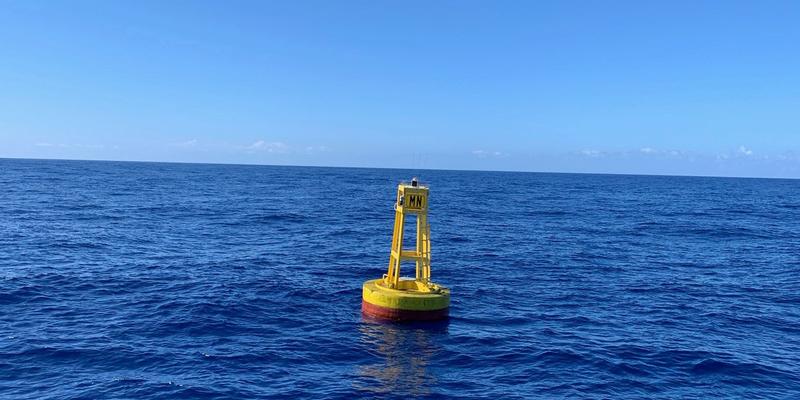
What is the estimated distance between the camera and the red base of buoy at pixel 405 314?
29688mm

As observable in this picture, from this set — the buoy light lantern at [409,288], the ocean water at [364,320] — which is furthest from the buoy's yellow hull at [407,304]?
the ocean water at [364,320]

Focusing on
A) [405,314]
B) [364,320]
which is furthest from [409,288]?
[364,320]

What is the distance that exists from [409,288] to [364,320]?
356 centimetres

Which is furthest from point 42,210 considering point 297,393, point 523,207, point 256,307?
point 523,207

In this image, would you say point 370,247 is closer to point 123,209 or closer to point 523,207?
point 123,209

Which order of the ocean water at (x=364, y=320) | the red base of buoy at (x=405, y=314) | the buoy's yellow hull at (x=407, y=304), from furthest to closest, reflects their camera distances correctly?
the red base of buoy at (x=405, y=314), the buoy's yellow hull at (x=407, y=304), the ocean water at (x=364, y=320)

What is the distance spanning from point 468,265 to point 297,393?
26.0 meters

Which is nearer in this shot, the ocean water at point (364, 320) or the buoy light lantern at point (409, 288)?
the ocean water at point (364, 320)

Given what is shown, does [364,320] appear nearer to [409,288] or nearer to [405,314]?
[405,314]

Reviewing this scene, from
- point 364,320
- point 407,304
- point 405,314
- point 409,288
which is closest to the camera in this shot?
point 407,304

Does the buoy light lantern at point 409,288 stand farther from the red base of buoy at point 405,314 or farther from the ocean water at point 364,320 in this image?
the ocean water at point 364,320

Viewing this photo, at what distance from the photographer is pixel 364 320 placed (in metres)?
30.2

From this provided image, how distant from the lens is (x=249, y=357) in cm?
2489

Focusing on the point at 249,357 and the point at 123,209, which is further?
the point at 123,209
